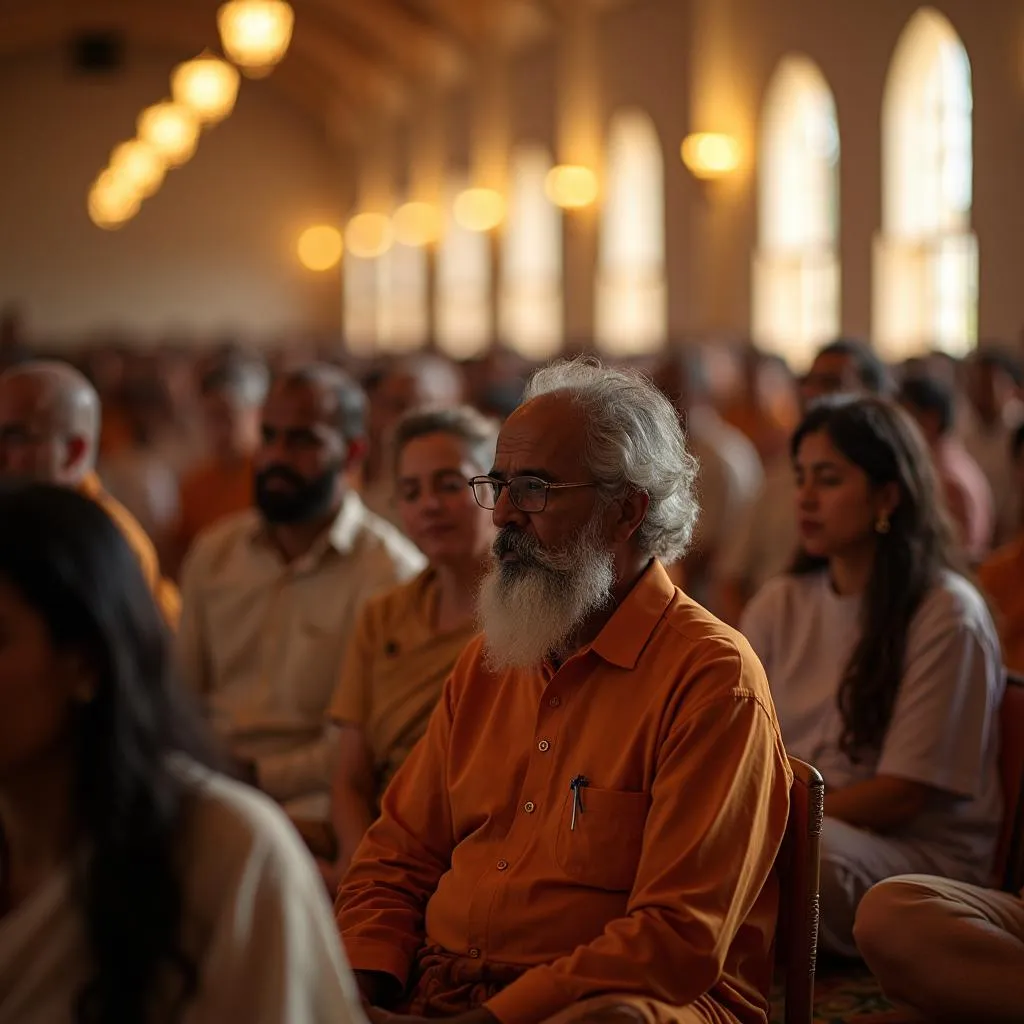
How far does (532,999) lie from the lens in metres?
2.45

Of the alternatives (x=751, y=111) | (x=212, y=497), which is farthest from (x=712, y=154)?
(x=212, y=497)

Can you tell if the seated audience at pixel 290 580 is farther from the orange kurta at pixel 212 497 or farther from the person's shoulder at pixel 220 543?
the orange kurta at pixel 212 497

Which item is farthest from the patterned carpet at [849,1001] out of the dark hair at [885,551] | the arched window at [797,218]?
→ the arched window at [797,218]

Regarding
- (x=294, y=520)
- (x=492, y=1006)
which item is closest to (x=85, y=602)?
(x=492, y=1006)

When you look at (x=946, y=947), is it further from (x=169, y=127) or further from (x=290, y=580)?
(x=169, y=127)

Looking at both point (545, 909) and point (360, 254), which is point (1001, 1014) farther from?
point (360, 254)

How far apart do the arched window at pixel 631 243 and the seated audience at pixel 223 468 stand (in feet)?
42.3

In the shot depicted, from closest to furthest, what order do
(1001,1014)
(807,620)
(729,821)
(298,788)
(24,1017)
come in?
(24,1017)
(729,821)
(1001,1014)
(807,620)
(298,788)

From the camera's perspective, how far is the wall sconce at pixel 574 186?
2133 cm

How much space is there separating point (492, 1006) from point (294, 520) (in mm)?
2373

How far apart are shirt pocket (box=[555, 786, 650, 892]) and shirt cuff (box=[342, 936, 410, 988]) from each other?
36cm

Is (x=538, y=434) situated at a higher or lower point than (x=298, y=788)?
higher

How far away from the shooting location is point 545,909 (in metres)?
2.62

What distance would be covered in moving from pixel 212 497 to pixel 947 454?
3.13m
